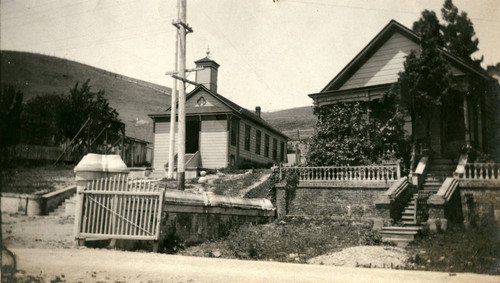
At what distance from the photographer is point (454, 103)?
16.8 metres

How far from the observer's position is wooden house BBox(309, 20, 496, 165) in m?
16.1

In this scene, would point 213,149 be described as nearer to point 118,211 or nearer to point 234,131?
point 234,131

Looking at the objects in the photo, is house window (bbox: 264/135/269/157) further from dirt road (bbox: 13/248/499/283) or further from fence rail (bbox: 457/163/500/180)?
dirt road (bbox: 13/248/499/283)

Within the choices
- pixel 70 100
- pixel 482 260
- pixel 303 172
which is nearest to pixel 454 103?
pixel 303 172

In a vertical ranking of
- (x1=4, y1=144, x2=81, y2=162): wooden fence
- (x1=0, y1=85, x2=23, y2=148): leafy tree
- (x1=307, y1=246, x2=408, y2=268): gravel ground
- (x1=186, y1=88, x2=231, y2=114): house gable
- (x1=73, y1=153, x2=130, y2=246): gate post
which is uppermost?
(x1=186, y1=88, x2=231, y2=114): house gable

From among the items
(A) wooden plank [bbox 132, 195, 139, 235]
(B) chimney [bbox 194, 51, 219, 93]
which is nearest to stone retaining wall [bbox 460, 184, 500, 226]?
(A) wooden plank [bbox 132, 195, 139, 235]

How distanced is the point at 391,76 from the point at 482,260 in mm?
10986

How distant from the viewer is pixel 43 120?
9.92m

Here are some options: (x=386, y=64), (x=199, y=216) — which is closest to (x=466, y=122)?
(x=386, y=64)

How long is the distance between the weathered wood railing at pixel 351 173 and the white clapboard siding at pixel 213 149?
694cm

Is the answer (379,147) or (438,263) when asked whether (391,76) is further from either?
(438,263)

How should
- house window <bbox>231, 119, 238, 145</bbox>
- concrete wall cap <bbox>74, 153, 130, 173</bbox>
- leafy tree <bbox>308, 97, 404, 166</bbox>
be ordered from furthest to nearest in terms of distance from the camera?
1. house window <bbox>231, 119, 238, 145</bbox>
2. leafy tree <bbox>308, 97, 404, 166</bbox>
3. concrete wall cap <bbox>74, 153, 130, 173</bbox>

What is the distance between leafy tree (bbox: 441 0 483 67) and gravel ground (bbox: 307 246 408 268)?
18.0ft

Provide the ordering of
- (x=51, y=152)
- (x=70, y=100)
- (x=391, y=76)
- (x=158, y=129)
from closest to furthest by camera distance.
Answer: (x=51, y=152)
(x=70, y=100)
(x=391, y=76)
(x=158, y=129)
